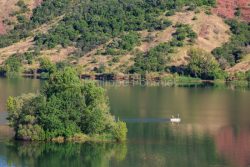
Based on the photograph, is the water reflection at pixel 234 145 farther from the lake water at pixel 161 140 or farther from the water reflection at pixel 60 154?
the water reflection at pixel 60 154

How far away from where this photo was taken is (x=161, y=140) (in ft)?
362

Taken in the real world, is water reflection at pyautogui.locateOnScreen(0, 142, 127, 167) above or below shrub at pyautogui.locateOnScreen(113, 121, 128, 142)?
below

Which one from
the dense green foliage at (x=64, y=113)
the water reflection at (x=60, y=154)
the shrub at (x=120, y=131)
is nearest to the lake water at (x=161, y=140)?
the water reflection at (x=60, y=154)

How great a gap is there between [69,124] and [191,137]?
17.0 metres

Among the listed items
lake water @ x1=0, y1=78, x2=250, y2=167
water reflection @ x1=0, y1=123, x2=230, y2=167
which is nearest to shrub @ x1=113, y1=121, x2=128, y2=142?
lake water @ x1=0, y1=78, x2=250, y2=167

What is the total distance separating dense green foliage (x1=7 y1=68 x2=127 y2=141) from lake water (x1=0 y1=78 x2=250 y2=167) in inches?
71.2

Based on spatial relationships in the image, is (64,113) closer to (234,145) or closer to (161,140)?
(161,140)

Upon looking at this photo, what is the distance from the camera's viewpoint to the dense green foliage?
10500 cm

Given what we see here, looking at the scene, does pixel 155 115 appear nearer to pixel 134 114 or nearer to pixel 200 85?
Result: pixel 134 114

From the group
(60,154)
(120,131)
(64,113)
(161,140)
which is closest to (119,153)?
(120,131)

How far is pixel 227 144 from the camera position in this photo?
364 ft

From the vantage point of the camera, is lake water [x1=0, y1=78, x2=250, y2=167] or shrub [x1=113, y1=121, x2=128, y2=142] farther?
shrub [x1=113, y1=121, x2=128, y2=142]

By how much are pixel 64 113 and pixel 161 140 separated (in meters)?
13.0

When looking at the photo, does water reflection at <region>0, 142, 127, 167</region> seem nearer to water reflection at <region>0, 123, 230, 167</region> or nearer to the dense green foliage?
water reflection at <region>0, 123, 230, 167</region>
